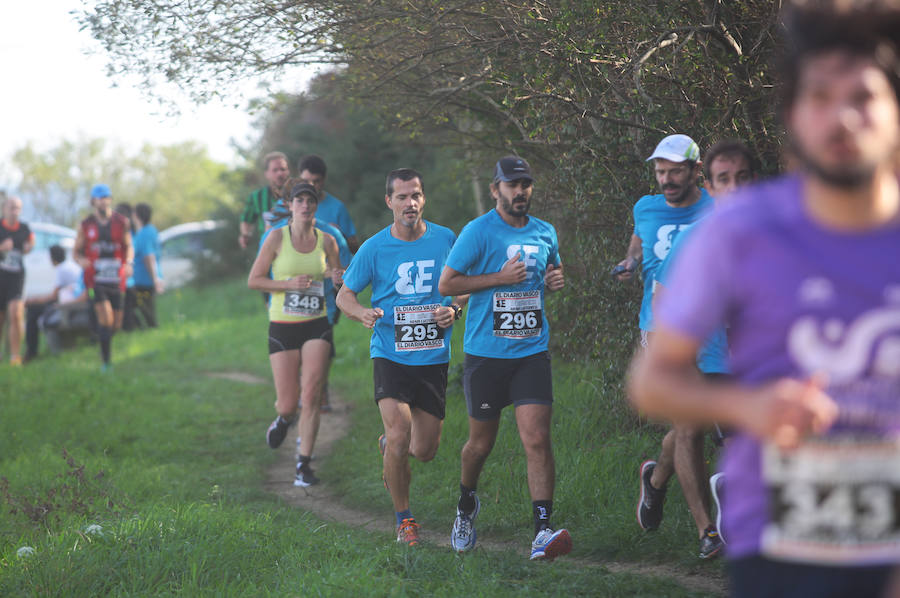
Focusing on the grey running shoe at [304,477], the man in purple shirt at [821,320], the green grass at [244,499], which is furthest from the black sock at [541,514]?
the man in purple shirt at [821,320]

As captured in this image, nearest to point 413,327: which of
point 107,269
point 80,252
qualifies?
point 107,269

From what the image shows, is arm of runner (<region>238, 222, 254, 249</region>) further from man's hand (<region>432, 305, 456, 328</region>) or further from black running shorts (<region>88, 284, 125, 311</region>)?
man's hand (<region>432, 305, 456, 328</region>)

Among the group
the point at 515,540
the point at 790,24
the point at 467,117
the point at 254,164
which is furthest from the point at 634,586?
the point at 254,164

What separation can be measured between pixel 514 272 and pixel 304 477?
3.37 m

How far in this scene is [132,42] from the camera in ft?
27.0

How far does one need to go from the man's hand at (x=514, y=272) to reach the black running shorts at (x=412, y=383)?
2.91 feet

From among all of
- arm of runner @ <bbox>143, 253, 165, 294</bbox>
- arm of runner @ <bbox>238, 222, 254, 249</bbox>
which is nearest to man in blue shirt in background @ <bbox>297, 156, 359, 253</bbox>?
arm of runner @ <bbox>238, 222, 254, 249</bbox>

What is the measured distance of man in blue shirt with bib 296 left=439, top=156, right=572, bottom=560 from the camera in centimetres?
615

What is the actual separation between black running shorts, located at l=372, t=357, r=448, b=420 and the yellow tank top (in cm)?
191

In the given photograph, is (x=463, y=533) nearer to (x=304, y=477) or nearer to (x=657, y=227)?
(x=657, y=227)

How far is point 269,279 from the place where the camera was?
8.47 meters

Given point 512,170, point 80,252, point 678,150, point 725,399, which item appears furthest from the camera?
point 80,252

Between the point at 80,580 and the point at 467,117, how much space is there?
583cm

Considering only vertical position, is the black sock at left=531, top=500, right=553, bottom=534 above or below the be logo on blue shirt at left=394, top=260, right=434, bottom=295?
below
